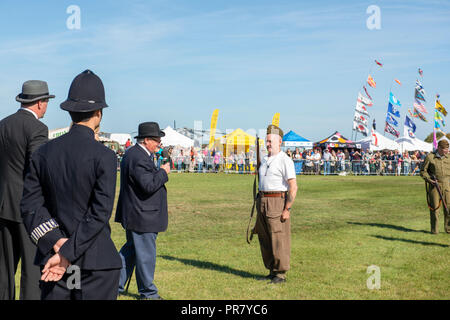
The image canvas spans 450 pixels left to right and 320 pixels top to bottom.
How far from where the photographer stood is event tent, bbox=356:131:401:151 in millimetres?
42469

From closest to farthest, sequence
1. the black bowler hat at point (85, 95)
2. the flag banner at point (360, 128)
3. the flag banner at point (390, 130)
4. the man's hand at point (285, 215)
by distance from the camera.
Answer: the black bowler hat at point (85, 95), the man's hand at point (285, 215), the flag banner at point (390, 130), the flag banner at point (360, 128)

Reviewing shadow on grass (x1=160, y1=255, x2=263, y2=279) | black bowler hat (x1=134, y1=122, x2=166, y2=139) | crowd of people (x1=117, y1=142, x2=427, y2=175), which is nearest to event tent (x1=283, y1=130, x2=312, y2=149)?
crowd of people (x1=117, y1=142, x2=427, y2=175)

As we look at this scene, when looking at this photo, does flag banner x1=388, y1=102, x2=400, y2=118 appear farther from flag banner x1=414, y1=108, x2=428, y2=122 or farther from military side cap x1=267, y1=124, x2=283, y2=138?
military side cap x1=267, y1=124, x2=283, y2=138

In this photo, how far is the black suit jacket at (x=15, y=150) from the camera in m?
4.79

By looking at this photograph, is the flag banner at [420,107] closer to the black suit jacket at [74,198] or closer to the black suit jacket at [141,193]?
the black suit jacket at [141,193]

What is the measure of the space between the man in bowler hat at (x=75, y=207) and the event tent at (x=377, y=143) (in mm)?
40931

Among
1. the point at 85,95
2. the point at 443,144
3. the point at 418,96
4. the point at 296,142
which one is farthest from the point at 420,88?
the point at 85,95

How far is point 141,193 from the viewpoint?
6.14 m

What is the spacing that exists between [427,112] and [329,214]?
31.4 metres

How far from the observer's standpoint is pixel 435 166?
11977mm

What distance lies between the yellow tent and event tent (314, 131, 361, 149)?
5.84 m

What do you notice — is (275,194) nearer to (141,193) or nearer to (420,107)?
(141,193)

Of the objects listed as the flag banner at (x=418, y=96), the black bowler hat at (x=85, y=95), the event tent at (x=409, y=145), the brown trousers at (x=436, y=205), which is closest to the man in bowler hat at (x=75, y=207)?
the black bowler hat at (x=85, y=95)

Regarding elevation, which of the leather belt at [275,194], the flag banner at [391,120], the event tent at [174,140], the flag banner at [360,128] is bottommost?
the leather belt at [275,194]
